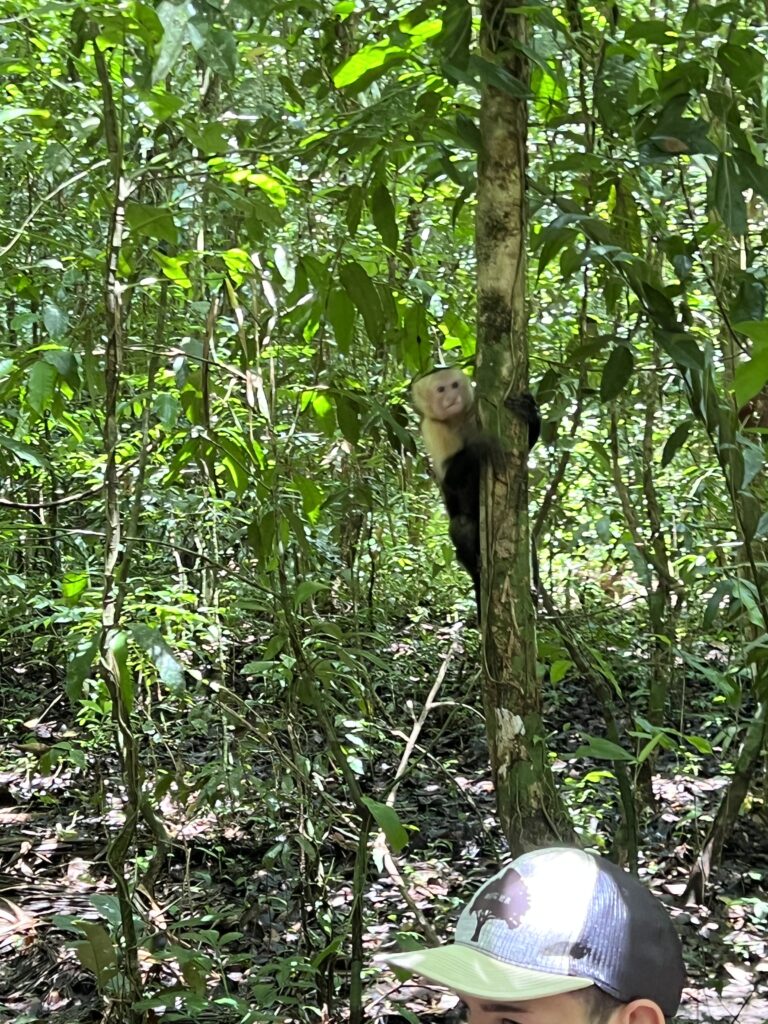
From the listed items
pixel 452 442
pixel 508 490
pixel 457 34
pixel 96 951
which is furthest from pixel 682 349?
pixel 452 442

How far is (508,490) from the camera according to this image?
1798mm

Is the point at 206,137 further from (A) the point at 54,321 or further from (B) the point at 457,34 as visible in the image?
(A) the point at 54,321

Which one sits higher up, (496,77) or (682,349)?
(496,77)

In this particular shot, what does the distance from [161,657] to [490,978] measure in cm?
109

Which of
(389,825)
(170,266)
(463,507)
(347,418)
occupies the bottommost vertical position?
(389,825)

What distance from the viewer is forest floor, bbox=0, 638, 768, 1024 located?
273cm

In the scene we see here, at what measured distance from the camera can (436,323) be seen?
2832 mm

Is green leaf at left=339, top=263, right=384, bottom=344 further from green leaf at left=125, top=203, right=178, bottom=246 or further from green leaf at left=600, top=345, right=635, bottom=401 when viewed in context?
green leaf at left=600, top=345, right=635, bottom=401

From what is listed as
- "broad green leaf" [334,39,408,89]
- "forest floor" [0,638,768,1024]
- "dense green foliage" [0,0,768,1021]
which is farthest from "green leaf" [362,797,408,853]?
"broad green leaf" [334,39,408,89]

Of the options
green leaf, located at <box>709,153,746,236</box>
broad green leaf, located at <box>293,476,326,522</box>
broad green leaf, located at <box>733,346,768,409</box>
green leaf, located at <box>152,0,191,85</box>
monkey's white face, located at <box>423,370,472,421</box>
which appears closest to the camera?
broad green leaf, located at <box>733,346,768,409</box>

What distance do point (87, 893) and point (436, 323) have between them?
7.11 feet

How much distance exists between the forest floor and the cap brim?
1345 millimetres

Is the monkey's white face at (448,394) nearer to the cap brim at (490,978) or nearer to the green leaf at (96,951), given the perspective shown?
the green leaf at (96,951)

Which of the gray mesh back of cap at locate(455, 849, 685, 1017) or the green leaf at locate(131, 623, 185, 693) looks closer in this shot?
the gray mesh back of cap at locate(455, 849, 685, 1017)
